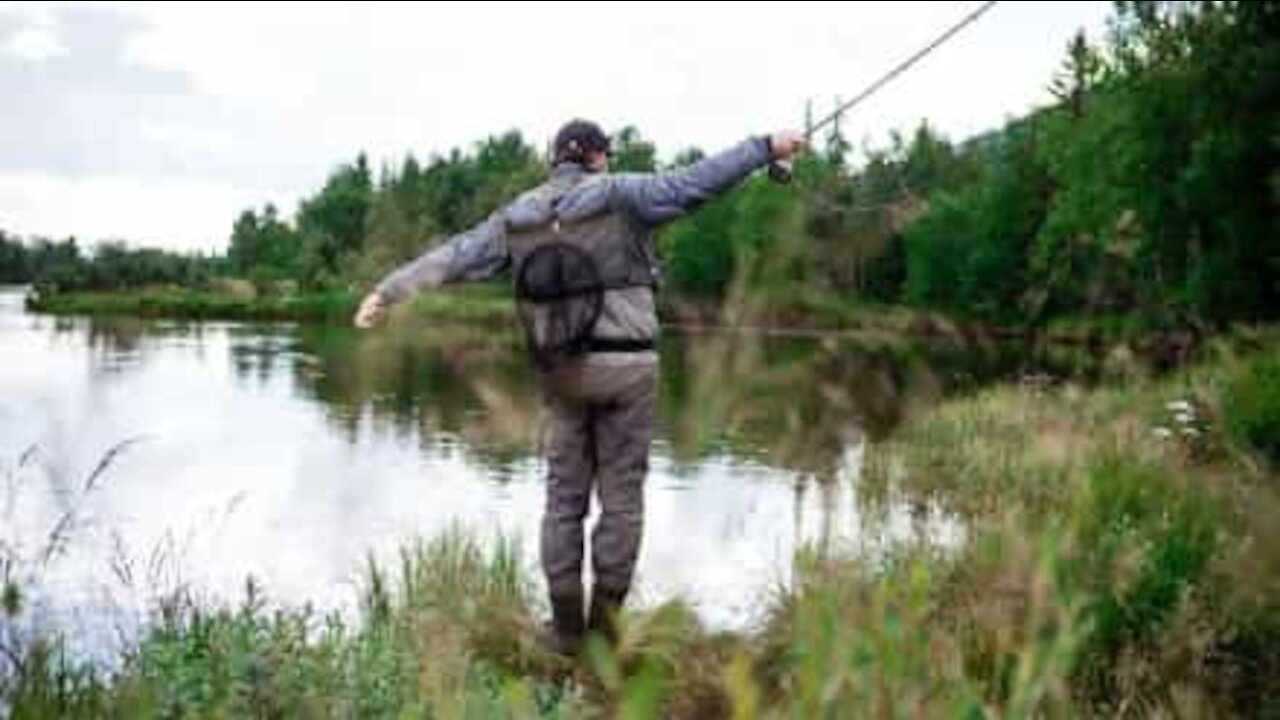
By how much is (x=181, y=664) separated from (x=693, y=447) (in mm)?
2449

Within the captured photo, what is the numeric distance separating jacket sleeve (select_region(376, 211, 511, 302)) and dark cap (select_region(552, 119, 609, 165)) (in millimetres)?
359

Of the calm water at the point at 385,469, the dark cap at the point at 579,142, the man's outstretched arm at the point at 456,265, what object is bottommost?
the calm water at the point at 385,469

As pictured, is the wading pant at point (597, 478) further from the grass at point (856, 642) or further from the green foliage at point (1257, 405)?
the green foliage at point (1257, 405)

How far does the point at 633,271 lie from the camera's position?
5.98 m

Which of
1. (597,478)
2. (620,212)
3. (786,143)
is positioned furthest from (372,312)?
(786,143)

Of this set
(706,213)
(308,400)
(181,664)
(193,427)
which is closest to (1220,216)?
(308,400)

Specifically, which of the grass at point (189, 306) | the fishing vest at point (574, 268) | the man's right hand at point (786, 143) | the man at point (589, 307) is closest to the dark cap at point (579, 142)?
the man at point (589, 307)

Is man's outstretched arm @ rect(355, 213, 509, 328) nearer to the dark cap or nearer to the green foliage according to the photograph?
the dark cap

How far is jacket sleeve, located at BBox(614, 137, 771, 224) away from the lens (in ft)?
19.1

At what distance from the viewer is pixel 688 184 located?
5.88 m

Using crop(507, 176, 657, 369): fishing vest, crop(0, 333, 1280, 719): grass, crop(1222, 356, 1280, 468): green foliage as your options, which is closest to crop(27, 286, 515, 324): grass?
crop(1222, 356, 1280, 468): green foliage

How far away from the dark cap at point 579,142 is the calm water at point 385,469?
88 centimetres

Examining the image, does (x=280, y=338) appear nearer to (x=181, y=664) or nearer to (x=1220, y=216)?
(x=1220, y=216)

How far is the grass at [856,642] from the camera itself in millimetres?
1809
